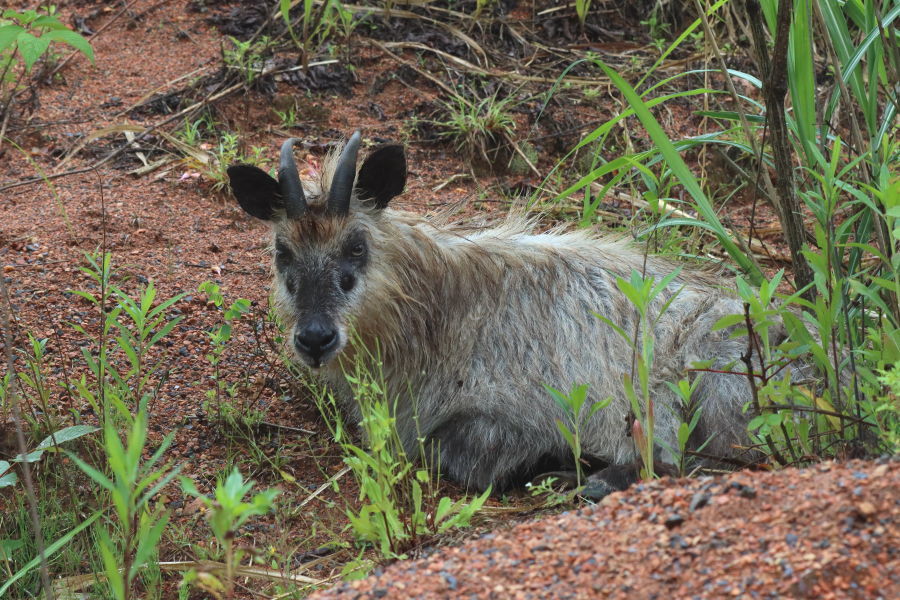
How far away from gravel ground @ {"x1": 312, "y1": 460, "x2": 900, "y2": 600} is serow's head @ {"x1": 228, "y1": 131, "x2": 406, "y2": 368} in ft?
5.80

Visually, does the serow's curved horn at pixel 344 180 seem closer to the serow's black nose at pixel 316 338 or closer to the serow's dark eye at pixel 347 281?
the serow's dark eye at pixel 347 281

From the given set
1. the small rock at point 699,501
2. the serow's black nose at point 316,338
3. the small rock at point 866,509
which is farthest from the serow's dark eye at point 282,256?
the small rock at point 866,509

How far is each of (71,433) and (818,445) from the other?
2559mm

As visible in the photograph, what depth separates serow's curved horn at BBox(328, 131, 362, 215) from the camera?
4137 mm

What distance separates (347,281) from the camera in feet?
13.8

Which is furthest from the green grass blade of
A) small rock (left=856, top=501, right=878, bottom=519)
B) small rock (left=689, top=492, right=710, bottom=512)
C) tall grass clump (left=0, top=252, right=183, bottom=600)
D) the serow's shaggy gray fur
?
tall grass clump (left=0, top=252, right=183, bottom=600)

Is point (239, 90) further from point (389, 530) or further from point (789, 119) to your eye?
point (389, 530)

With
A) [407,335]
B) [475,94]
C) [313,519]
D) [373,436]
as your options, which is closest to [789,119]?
[407,335]

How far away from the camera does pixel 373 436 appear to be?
2830 mm

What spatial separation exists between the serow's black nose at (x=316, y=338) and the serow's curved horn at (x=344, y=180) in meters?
0.51

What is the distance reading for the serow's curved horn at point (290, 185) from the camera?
4.15m

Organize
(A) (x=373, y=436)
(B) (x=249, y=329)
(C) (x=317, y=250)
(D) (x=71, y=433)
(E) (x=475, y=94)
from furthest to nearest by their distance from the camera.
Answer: (E) (x=475, y=94) → (B) (x=249, y=329) → (C) (x=317, y=250) → (D) (x=71, y=433) → (A) (x=373, y=436)

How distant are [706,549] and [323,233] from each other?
2.48m

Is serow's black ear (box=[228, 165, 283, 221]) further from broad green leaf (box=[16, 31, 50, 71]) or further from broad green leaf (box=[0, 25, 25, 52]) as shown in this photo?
broad green leaf (box=[0, 25, 25, 52])
